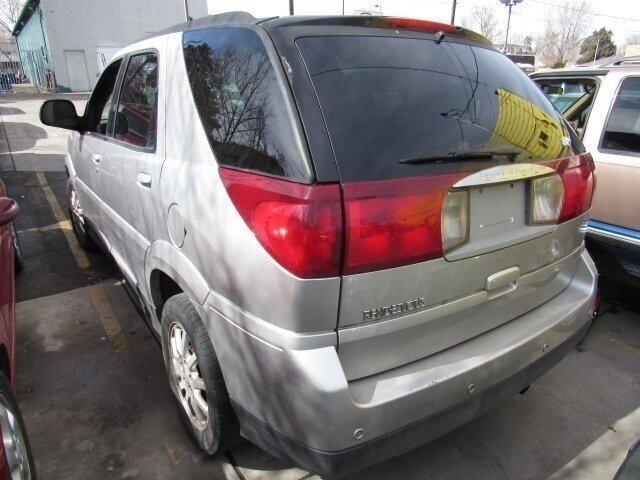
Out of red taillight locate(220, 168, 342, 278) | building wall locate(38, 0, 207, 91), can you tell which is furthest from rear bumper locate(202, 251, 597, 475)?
building wall locate(38, 0, 207, 91)

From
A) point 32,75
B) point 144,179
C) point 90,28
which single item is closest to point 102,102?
point 144,179

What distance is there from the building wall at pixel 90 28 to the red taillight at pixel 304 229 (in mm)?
32235

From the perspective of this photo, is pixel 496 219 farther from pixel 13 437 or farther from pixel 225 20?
pixel 13 437

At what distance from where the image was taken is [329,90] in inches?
64.2

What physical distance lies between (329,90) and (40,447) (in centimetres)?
227

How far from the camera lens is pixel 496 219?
6.01 ft

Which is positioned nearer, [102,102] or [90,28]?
[102,102]

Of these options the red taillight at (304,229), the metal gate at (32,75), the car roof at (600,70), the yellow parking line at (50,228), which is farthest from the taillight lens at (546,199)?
the metal gate at (32,75)

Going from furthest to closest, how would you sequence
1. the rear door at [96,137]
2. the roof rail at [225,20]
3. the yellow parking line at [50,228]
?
the yellow parking line at [50,228] → the rear door at [96,137] → the roof rail at [225,20]

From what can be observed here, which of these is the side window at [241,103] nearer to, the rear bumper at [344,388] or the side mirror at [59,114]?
the rear bumper at [344,388]

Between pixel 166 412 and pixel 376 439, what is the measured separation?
1507 mm

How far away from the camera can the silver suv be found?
1.54m

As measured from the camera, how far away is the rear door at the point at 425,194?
5.14 feet

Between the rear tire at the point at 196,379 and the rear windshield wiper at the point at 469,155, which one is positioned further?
the rear tire at the point at 196,379
